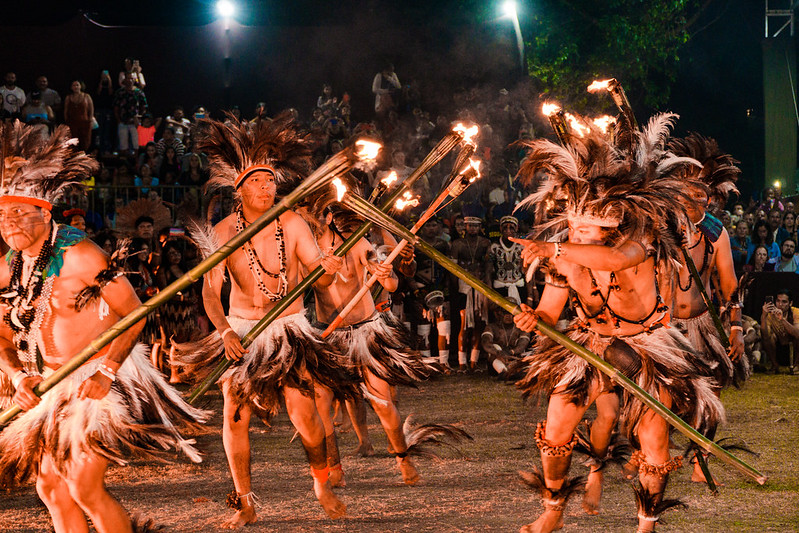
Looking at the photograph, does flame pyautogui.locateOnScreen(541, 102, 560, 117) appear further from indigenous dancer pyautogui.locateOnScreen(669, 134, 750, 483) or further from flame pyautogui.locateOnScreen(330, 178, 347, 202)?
indigenous dancer pyautogui.locateOnScreen(669, 134, 750, 483)

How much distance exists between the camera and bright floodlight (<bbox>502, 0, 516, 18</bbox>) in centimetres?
2050

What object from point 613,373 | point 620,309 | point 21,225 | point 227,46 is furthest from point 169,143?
point 613,373

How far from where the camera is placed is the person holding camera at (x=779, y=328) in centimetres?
1198

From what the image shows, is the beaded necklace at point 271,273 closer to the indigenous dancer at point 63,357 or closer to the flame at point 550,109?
the indigenous dancer at point 63,357

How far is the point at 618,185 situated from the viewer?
465 cm

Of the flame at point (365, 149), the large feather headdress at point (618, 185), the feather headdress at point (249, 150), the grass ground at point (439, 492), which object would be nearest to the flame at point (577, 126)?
the large feather headdress at point (618, 185)

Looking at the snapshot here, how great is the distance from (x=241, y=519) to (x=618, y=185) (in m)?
2.98

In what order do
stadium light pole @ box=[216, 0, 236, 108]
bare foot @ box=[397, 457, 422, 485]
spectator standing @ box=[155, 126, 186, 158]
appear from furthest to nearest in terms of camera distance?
stadium light pole @ box=[216, 0, 236, 108]
spectator standing @ box=[155, 126, 186, 158]
bare foot @ box=[397, 457, 422, 485]

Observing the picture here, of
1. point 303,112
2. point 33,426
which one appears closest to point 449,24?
point 303,112

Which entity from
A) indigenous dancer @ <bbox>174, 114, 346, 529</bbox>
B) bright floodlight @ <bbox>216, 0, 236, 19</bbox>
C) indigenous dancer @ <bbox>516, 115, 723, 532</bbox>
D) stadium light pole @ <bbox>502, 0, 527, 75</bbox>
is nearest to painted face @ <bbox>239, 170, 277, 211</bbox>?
indigenous dancer @ <bbox>174, 114, 346, 529</bbox>

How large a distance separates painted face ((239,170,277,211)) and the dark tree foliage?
1612 centimetres

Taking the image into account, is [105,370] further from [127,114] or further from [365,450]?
[127,114]

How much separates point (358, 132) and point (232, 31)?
20.5 feet

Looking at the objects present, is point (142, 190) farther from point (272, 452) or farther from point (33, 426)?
point (33, 426)
